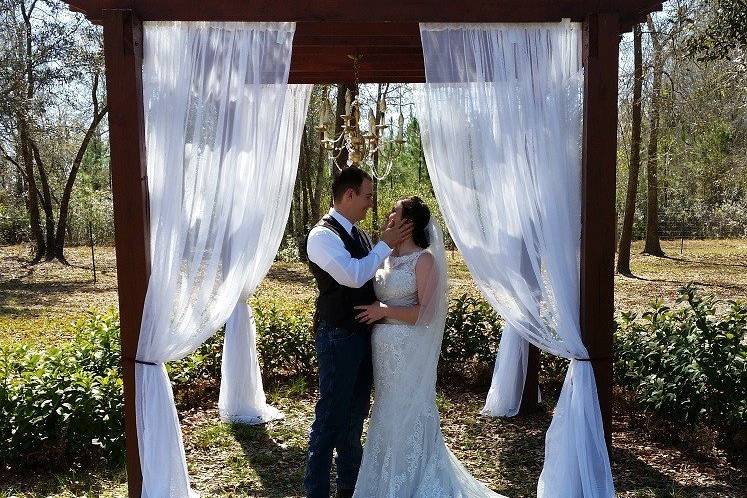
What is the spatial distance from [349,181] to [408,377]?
106 centimetres

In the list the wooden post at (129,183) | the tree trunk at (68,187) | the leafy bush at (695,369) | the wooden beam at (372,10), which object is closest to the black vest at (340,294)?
the wooden post at (129,183)

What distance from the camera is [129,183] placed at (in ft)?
11.2

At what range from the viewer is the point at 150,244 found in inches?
137

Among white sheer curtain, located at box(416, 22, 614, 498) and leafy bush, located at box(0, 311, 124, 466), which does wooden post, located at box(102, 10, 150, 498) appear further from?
white sheer curtain, located at box(416, 22, 614, 498)

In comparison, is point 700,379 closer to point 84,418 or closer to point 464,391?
point 464,391

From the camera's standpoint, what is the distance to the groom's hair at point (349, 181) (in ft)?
12.0

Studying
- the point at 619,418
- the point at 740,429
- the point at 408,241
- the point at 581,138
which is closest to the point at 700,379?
the point at 740,429

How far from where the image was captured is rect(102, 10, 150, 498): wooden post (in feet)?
11.1

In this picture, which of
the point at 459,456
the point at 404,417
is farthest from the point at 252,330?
the point at 404,417

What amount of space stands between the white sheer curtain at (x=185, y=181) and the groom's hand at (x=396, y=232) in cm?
78

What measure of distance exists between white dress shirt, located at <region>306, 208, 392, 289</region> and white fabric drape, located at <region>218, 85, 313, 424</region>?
1.40m

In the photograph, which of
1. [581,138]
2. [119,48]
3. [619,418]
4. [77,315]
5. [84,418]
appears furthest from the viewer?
[77,315]

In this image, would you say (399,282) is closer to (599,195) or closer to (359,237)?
(359,237)

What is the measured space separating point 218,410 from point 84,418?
1.54m
